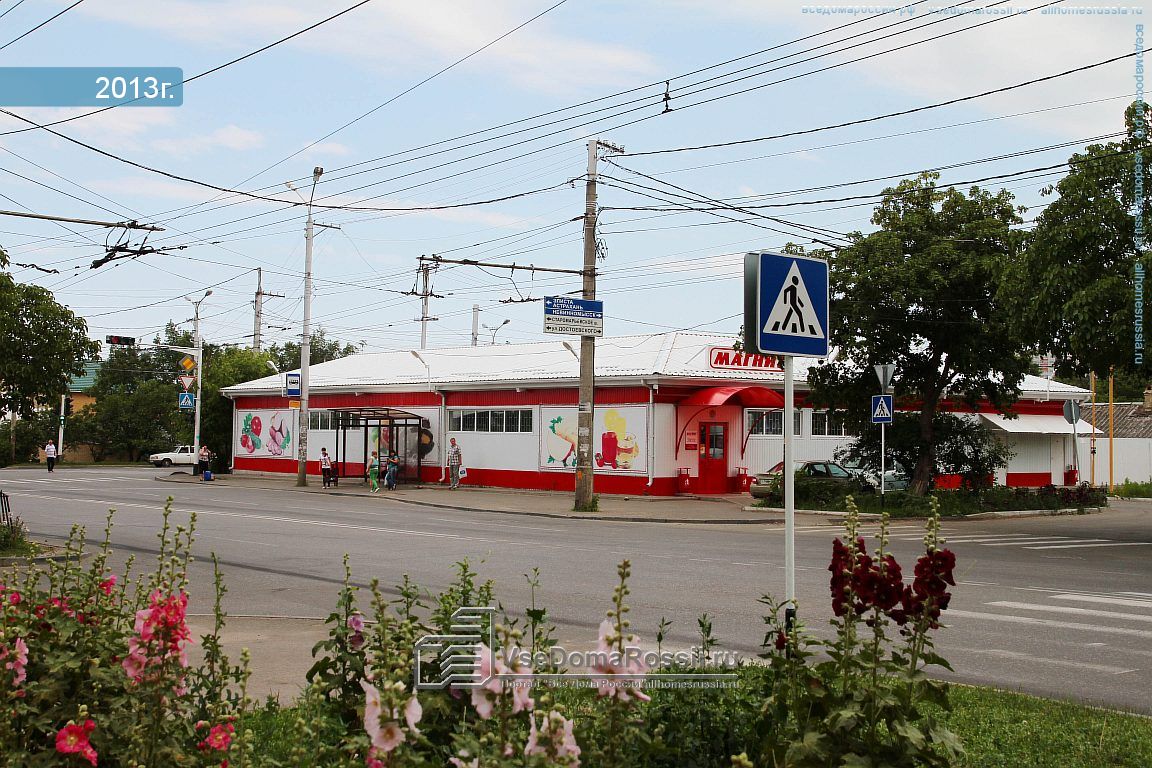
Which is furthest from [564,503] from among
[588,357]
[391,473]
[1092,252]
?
[1092,252]

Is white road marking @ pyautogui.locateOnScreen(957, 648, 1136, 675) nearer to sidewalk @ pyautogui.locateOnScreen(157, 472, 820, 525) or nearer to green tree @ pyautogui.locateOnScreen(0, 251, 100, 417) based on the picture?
green tree @ pyautogui.locateOnScreen(0, 251, 100, 417)

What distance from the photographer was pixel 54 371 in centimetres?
1844

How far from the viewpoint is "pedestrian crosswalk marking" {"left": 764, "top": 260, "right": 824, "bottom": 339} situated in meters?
7.12

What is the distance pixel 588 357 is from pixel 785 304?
23.3 metres

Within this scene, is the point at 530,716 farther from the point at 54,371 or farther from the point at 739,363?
the point at 739,363

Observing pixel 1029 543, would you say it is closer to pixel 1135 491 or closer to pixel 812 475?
pixel 812 475

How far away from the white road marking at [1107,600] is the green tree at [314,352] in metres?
94.0

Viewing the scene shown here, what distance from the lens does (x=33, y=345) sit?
59.4 ft

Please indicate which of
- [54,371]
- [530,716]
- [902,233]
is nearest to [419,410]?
[902,233]

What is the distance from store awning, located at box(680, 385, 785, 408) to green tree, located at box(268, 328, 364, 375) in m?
72.1

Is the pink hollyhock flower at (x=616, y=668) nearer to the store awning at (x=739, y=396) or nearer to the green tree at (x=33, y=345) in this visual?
the green tree at (x=33, y=345)

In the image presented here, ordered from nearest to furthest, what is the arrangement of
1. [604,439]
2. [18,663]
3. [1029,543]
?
1. [18,663]
2. [1029,543]
3. [604,439]

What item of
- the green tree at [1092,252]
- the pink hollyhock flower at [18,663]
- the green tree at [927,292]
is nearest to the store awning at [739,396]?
the green tree at [927,292]

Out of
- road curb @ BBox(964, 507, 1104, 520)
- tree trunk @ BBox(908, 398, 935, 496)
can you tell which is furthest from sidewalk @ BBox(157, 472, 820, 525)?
road curb @ BBox(964, 507, 1104, 520)
